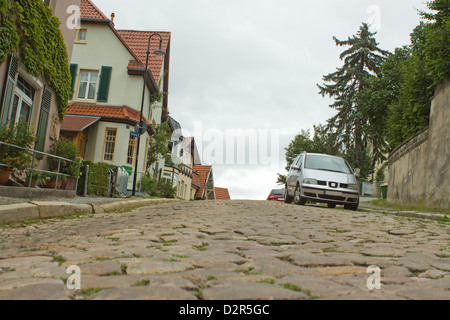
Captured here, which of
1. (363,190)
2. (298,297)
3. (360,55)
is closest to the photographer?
(298,297)

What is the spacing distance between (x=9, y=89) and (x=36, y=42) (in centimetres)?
172

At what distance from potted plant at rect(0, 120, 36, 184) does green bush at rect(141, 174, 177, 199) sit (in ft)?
45.8

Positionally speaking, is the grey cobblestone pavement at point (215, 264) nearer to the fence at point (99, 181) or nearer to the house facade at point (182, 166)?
the fence at point (99, 181)

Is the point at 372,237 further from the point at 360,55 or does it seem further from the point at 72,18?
the point at 360,55

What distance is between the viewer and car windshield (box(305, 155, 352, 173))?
1444 cm

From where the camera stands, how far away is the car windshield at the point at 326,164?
14438 millimetres

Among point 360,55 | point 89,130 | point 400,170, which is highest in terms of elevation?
point 360,55

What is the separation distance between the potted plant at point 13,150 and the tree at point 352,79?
92.8 ft

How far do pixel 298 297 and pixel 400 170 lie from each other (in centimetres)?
1655

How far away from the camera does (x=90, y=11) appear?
2503cm
